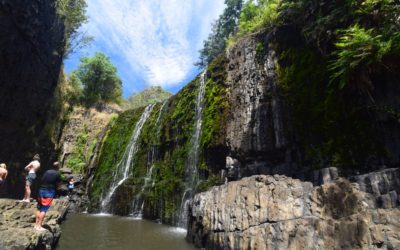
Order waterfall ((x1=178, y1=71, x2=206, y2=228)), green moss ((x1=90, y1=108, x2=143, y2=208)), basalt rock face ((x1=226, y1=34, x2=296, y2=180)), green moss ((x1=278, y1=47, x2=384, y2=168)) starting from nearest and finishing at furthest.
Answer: green moss ((x1=278, y1=47, x2=384, y2=168))
basalt rock face ((x1=226, y1=34, x2=296, y2=180))
waterfall ((x1=178, y1=71, x2=206, y2=228))
green moss ((x1=90, y1=108, x2=143, y2=208))

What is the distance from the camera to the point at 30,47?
13.6 metres

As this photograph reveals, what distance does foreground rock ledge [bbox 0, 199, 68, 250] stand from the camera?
20.7 ft

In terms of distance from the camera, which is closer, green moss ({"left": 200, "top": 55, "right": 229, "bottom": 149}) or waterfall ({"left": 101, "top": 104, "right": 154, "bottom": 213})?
green moss ({"left": 200, "top": 55, "right": 229, "bottom": 149})

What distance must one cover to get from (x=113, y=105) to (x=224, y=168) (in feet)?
80.5

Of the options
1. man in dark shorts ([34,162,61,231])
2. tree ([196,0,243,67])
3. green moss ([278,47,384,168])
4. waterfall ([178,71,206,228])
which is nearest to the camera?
man in dark shorts ([34,162,61,231])

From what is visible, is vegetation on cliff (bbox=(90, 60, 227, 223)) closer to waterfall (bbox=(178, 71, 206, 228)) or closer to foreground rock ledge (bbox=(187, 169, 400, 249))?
waterfall (bbox=(178, 71, 206, 228))

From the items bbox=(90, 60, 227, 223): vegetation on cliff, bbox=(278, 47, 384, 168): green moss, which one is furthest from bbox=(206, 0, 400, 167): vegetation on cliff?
bbox=(90, 60, 227, 223): vegetation on cliff

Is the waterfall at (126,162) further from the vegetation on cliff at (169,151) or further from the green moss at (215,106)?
the green moss at (215,106)

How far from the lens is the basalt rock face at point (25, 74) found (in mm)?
12258

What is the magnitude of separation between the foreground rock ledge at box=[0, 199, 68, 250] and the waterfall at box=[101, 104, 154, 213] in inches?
400

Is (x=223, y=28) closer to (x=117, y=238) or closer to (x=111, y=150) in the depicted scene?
(x=111, y=150)

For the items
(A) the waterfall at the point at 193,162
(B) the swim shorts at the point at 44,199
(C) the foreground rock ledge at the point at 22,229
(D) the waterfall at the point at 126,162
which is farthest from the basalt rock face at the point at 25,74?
(A) the waterfall at the point at 193,162

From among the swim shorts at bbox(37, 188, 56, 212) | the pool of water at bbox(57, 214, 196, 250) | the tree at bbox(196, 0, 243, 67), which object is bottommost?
the pool of water at bbox(57, 214, 196, 250)

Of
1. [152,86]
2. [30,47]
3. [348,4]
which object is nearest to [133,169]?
[30,47]
